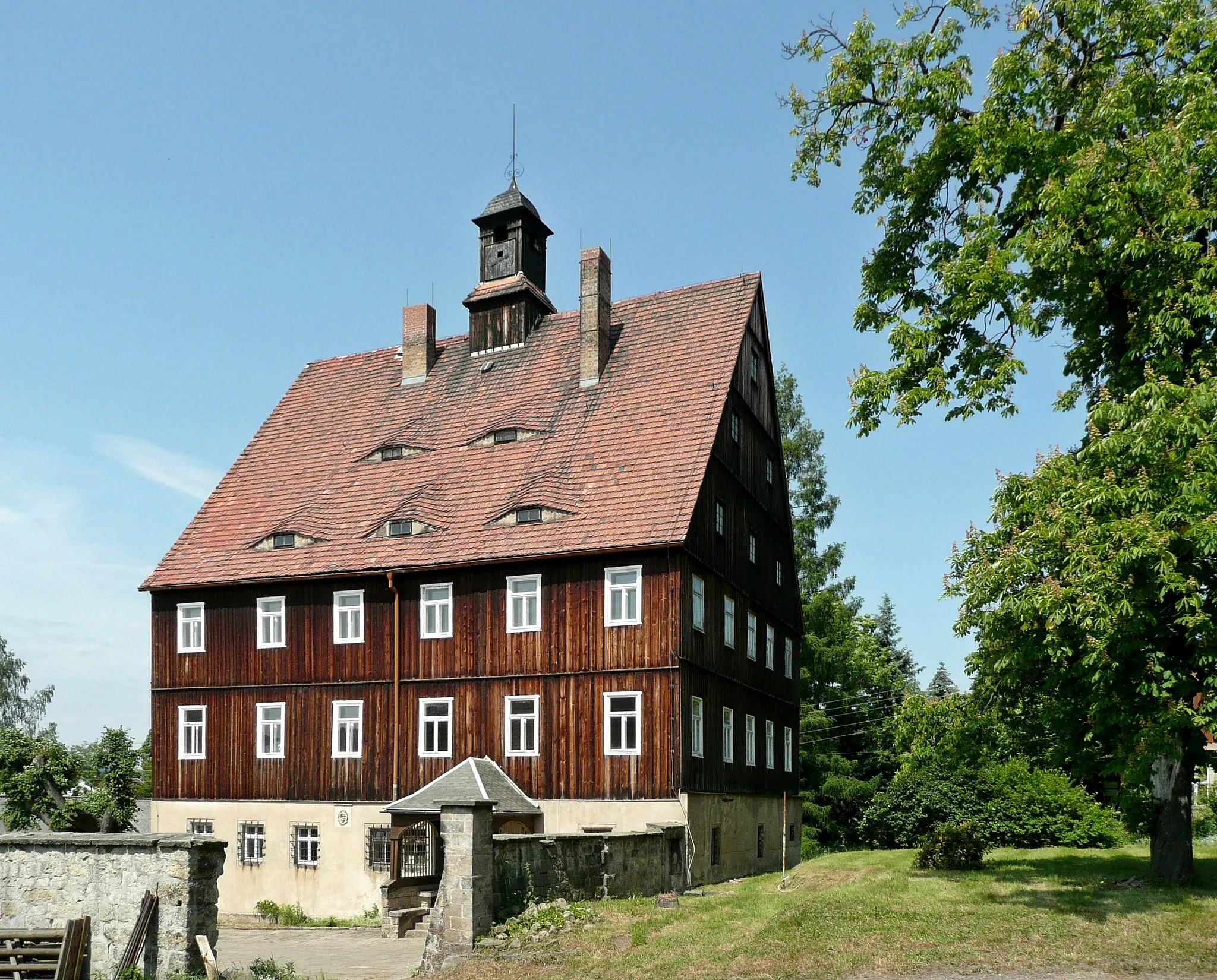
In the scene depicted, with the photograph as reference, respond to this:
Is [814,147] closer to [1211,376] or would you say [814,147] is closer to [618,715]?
[1211,376]

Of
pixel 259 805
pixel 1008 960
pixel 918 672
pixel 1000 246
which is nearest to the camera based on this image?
pixel 1008 960

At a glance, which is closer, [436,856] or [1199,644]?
[1199,644]

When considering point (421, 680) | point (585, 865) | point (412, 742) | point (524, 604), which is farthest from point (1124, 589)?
point (412, 742)

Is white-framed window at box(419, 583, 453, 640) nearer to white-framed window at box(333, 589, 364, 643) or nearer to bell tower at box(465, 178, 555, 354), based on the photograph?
white-framed window at box(333, 589, 364, 643)

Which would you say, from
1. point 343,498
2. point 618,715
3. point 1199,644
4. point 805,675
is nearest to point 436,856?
point 618,715

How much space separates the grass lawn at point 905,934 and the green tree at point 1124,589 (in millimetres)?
1936

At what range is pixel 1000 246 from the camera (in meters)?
21.6

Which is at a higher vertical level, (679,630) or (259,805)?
(679,630)

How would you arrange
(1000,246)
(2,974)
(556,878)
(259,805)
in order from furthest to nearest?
(259,805), (1000,246), (556,878), (2,974)

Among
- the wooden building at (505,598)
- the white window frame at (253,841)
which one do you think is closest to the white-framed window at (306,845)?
the wooden building at (505,598)

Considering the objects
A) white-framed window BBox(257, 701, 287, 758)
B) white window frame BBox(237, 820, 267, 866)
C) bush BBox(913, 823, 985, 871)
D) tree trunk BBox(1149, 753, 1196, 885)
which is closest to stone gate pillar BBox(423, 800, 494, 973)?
bush BBox(913, 823, 985, 871)

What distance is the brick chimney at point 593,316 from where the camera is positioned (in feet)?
103

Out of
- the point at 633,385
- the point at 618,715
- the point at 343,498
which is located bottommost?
the point at 618,715

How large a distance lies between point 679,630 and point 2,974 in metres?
14.1
